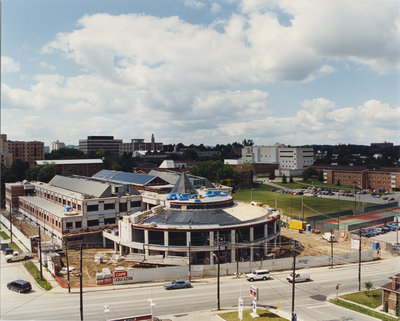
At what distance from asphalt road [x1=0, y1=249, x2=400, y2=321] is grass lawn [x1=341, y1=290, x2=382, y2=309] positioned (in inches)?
83.2

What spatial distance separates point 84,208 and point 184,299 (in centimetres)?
4121

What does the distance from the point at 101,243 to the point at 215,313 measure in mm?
45338

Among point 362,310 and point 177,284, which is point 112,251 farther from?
point 362,310

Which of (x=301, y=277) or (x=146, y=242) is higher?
(x=146, y=242)

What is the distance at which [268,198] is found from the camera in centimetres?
14362

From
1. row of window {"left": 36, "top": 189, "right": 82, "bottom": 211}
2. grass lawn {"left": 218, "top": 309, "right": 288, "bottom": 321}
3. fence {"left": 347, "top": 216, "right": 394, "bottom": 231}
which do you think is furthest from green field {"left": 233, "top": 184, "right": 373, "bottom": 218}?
grass lawn {"left": 218, "top": 309, "right": 288, "bottom": 321}

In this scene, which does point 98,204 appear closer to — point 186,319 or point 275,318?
point 186,319

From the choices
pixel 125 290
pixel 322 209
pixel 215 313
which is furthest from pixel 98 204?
pixel 322 209

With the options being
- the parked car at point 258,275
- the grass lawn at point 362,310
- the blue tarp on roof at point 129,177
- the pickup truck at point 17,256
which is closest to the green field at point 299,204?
the blue tarp on roof at point 129,177

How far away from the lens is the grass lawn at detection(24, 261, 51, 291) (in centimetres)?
5333

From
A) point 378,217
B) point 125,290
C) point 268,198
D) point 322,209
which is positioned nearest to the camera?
point 125,290

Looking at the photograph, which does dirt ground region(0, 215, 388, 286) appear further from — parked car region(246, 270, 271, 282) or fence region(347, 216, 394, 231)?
parked car region(246, 270, 271, 282)

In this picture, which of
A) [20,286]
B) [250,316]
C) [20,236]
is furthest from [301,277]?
[20,236]

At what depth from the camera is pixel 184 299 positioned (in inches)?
1854
